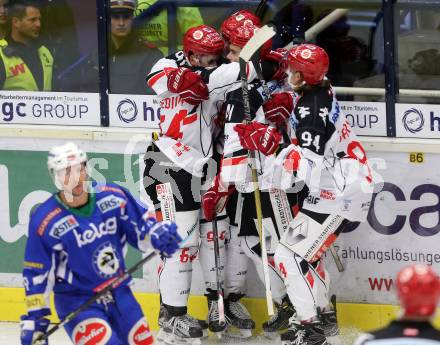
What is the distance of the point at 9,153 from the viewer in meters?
7.16

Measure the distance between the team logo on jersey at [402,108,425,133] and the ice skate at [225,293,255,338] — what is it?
127 cm

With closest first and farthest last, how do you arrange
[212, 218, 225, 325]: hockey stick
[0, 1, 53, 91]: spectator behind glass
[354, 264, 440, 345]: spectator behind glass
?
[354, 264, 440, 345]: spectator behind glass
[212, 218, 225, 325]: hockey stick
[0, 1, 53, 91]: spectator behind glass

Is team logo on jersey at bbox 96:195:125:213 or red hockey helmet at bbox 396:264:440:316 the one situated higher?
team logo on jersey at bbox 96:195:125:213

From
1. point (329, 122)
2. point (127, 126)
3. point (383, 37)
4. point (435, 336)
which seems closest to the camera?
point (435, 336)

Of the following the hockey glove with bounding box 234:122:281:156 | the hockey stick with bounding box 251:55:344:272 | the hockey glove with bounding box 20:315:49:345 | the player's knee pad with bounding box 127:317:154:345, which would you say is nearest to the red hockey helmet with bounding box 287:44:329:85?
the hockey stick with bounding box 251:55:344:272

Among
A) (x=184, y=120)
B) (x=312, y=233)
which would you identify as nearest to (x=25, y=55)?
(x=184, y=120)

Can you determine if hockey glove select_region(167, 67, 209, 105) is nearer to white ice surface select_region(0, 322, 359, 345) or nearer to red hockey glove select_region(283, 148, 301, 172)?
red hockey glove select_region(283, 148, 301, 172)

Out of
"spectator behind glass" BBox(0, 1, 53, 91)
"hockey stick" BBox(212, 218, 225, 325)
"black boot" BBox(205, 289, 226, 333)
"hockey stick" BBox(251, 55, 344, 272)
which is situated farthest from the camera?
"spectator behind glass" BBox(0, 1, 53, 91)

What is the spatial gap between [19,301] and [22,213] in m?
0.50

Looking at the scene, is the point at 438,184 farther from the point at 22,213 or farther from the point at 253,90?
the point at 22,213

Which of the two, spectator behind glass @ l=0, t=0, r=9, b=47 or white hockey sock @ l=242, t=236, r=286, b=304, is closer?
white hockey sock @ l=242, t=236, r=286, b=304

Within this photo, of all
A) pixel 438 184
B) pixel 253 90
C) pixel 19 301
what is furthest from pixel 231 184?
pixel 19 301

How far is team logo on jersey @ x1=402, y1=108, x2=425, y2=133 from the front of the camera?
651 centimetres

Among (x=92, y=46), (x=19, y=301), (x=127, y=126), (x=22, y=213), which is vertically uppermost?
(x=92, y=46)
